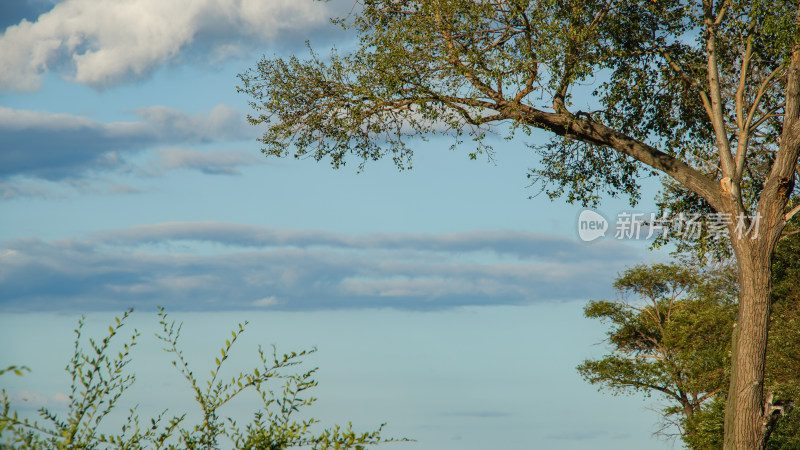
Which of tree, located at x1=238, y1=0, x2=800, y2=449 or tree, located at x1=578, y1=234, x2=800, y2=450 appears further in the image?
tree, located at x1=578, y1=234, x2=800, y2=450

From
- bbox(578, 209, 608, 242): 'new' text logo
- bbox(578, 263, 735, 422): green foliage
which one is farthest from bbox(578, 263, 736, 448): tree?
bbox(578, 209, 608, 242): 'new' text logo

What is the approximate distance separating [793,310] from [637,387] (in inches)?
565

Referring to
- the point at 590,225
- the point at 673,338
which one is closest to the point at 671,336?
the point at 673,338

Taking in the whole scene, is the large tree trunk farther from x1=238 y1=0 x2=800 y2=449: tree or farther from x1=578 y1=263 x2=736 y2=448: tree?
x1=578 y1=263 x2=736 y2=448: tree

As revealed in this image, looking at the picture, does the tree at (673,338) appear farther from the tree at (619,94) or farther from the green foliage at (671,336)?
the tree at (619,94)

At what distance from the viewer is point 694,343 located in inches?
1438

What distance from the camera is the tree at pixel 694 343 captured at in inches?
1011

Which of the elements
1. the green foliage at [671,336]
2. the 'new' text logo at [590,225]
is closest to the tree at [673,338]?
the green foliage at [671,336]

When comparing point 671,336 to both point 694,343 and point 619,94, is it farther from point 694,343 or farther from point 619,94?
point 619,94

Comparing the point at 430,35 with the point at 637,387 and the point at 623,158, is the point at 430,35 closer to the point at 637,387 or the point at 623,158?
the point at 623,158

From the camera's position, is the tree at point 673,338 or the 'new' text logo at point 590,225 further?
the tree at point 673,338

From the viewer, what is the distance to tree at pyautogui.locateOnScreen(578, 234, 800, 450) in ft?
84.3

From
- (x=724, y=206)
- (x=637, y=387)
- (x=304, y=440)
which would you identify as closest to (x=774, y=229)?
(x=724, y=206)

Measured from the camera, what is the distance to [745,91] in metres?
18.6
